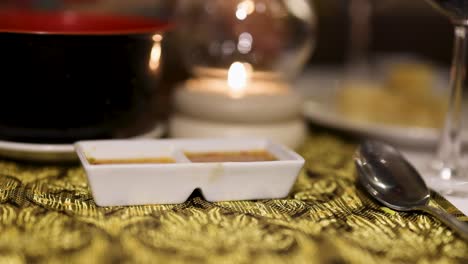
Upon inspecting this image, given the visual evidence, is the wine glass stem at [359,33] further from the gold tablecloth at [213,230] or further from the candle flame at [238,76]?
the gold tablecloth at [213,230]

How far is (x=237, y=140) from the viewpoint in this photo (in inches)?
28.1

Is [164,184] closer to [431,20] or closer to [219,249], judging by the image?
[219,249]

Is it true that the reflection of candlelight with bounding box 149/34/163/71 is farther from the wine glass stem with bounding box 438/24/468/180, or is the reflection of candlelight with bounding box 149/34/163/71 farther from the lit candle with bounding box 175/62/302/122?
the wine glass stem with bounding box 438/24/468/180

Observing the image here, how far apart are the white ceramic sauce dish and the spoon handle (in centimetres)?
14

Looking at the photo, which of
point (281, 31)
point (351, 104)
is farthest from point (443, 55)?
point (281, 31)

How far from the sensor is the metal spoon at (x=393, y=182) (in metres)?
0.61

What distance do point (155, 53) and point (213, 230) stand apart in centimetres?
30

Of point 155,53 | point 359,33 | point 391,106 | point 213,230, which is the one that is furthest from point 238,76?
point 359,33

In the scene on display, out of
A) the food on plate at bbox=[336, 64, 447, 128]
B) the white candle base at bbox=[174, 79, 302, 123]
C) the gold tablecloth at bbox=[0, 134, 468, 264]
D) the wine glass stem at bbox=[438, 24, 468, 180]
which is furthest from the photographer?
the food on plate at bbox=[336, 64, 447, 128]

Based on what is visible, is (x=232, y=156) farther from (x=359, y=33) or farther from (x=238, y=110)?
(x=359, y=33)

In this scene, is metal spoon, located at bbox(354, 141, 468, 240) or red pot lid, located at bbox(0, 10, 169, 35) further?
red pot lid, located at bbox(0, 10, 169, 35)

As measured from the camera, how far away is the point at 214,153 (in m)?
0.70

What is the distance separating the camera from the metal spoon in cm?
61

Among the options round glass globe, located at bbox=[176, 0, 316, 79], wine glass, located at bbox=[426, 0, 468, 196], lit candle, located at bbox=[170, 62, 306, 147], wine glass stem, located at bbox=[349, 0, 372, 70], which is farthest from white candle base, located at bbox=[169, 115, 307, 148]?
wine glass stem, located at bbox=[349, 0, 372, 70]
